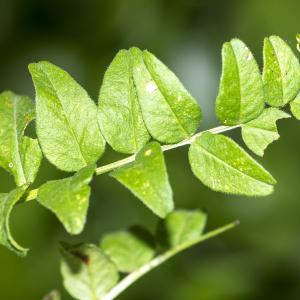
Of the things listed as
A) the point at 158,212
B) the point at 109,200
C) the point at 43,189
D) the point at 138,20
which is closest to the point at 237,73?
the point at 158,212

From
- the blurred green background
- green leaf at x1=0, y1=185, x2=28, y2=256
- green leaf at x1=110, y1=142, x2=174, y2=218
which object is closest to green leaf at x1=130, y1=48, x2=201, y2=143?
green leaf at x1=110, y1=142, x2=174, y2=218

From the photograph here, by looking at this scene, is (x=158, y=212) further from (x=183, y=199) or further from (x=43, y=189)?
(x=183, y=199)

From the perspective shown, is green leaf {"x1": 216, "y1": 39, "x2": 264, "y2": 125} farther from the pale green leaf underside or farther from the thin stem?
Result: the pale green leaf underside

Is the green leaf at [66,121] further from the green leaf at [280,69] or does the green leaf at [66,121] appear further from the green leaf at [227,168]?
the green leaf at [280,69]

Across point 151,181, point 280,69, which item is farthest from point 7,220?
point 280,69

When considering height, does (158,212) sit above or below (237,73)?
below

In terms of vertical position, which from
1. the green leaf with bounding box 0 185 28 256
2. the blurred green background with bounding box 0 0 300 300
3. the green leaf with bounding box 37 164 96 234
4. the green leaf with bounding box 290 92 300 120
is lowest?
the blurred green background with bounding box 0 0 300 300
